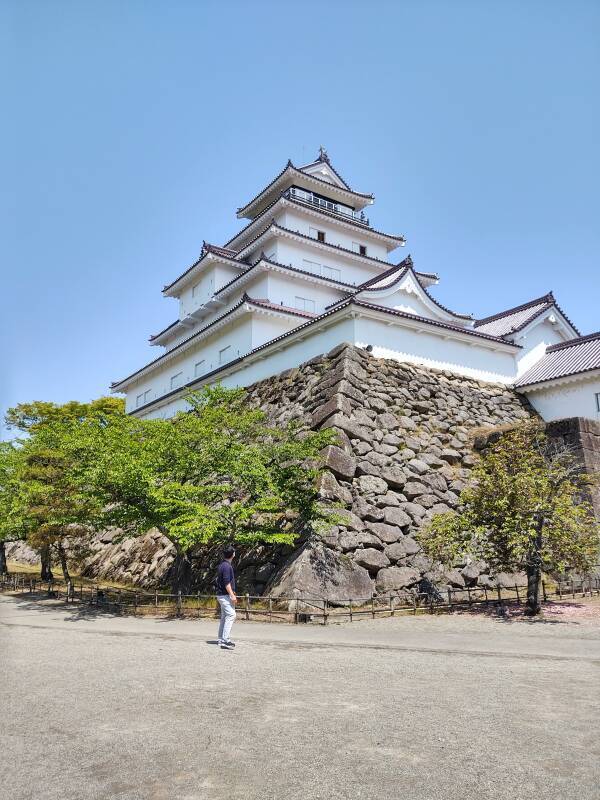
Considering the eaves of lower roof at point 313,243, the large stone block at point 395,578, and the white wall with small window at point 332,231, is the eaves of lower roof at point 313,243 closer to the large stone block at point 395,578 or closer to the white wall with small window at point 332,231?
the white wall with small window at point 332,231

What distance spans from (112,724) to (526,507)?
28.2ft

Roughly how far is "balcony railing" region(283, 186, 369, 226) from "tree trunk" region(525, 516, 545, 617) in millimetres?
22277

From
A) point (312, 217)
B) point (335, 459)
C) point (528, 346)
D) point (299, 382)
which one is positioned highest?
point (312, 217)

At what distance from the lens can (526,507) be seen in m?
11.0

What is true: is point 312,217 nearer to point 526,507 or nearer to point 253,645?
point 526,507

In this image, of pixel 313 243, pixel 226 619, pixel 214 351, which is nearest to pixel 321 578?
pixel 226 619

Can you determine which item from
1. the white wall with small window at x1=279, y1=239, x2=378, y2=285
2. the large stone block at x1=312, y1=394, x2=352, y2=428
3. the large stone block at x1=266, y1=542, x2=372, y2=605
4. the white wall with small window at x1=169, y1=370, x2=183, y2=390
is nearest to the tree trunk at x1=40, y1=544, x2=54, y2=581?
the large stone block at x1=266, y1=542, x2=372, y2=605

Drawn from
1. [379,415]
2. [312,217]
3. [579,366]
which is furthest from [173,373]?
[579,366]

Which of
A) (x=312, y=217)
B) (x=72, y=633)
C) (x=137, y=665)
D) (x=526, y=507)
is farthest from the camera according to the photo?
(x=312, y=217)

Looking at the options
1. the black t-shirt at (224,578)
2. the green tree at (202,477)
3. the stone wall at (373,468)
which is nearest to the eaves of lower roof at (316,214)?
the stone wall at (373,468)

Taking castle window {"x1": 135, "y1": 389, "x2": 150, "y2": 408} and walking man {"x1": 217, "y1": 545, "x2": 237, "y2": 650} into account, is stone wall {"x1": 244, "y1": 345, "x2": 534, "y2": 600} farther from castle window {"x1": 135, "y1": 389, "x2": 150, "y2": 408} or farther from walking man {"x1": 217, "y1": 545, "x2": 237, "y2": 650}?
castle window {"x1": 135, "y1": 389, "x2": 150, "y2": 408}

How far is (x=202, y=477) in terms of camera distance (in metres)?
13.4

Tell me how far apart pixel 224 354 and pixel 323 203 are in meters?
11.1

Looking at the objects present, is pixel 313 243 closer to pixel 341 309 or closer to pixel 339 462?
pixel 341 309
